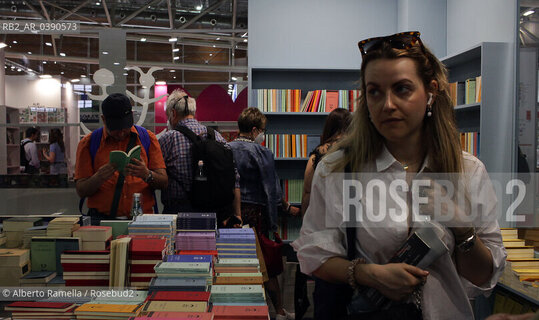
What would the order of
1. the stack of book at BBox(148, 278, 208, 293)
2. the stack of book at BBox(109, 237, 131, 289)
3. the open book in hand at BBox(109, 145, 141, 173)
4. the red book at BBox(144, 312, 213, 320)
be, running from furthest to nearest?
the open book in hand at BBox(109, 145, 141, 173) → the stack of book at BBox(109, 237, 131, 289) → the stack of book at BBox(148, 278, 208, 293) → the red book at BBox(144, 312, 213, 320)

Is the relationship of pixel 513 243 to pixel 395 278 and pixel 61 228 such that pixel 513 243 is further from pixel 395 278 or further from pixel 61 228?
pixel 61 228

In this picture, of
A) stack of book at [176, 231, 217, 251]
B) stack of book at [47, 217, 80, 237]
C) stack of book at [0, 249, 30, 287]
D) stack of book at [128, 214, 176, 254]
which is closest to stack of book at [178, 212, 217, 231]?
stack of book at [176, 231, 217, 251]

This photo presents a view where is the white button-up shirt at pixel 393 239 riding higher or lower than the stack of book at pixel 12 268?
higher

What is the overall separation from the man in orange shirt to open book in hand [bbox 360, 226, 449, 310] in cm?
183

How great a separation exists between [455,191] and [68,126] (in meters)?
4.51

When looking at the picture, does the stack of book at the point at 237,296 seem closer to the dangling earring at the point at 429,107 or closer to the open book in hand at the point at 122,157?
the dangling earring at the point at 429,107

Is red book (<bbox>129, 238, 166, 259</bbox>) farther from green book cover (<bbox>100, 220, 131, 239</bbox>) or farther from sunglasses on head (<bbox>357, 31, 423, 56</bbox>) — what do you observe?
sunglasses on head (<bbox>357, 31, 423, 56</bbox>)

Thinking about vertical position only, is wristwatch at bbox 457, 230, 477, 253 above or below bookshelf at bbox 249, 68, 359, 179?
below

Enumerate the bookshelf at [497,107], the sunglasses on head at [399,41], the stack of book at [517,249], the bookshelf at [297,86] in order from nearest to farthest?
the sunglasses on head at [399,41], the stack of book at [517,249], the bookshelf at [497,107], the bookshelf at [297,86]

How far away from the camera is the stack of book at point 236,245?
2223mm

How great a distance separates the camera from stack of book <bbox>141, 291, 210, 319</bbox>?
1.48 meters

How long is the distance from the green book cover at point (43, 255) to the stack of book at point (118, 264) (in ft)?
1.17

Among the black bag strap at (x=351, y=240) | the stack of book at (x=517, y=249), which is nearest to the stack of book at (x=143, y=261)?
the black bag strap at (x=351, y=240)

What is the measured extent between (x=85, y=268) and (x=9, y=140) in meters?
3.65
